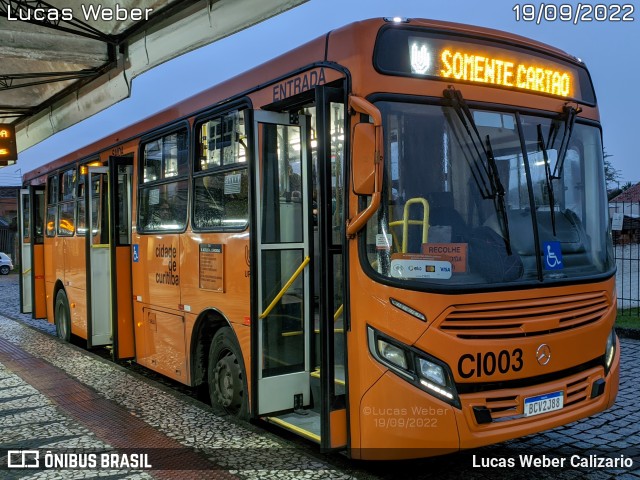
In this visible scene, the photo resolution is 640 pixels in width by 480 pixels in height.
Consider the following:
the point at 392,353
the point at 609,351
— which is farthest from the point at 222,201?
the point at 609,351

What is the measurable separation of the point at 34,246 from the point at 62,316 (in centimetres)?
193

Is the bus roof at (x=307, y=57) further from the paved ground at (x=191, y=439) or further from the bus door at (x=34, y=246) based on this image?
the bus door at (x=34, y=246)

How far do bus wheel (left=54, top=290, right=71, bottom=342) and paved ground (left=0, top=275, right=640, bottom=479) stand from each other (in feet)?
8.52

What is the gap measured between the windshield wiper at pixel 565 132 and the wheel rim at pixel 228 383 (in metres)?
3.15

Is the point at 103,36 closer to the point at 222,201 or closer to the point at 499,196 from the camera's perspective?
the point at 222,201

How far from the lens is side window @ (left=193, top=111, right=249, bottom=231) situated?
5441 millimetres

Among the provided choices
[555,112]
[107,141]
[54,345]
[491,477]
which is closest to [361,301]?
[491,477]

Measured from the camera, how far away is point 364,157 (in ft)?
13.1

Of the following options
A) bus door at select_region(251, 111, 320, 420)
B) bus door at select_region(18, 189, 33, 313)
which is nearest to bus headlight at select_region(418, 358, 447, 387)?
bus door at select_region(251, 111, 320, 420)

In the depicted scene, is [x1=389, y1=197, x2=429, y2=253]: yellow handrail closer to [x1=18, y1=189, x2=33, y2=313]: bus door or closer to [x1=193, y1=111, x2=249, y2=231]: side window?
[x1=193, y1=111, x2=249, y2=231]: side window

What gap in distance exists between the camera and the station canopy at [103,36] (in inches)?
362

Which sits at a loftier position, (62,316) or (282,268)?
(282,268)

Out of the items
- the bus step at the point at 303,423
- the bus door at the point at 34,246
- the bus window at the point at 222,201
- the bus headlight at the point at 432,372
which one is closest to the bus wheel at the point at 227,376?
the bus step at the point at 303,423

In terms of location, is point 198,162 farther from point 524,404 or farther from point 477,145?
point 524,404
